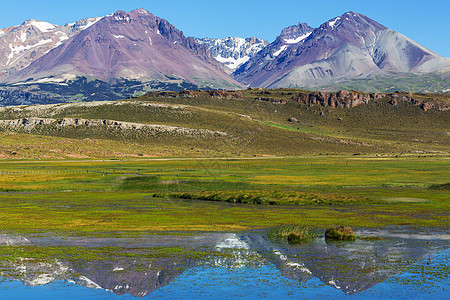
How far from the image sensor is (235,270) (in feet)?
86.8

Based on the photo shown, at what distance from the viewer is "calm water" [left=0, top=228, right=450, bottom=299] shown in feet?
75.1

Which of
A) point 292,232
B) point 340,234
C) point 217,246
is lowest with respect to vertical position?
point 217,246

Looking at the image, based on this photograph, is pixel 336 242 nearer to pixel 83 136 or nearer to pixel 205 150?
pixel 205 150

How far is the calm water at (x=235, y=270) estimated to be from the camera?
22.9m

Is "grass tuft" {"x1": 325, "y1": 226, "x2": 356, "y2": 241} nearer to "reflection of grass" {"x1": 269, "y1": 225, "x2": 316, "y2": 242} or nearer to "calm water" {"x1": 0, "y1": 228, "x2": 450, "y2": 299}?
"calm water" {"x1": 0, "y1": 228, "x2": 450, "y2": 299}

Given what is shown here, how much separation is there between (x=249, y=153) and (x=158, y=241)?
150562mm

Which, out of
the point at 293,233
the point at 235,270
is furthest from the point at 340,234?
the point at 235,270

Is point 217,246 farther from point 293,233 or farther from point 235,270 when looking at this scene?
point 235,270

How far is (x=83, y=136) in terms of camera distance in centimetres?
19812

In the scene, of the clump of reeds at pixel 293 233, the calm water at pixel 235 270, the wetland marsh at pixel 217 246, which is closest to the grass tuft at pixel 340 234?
the wetland marsh at pixel 217 246

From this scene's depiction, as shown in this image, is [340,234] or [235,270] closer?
[235,270]

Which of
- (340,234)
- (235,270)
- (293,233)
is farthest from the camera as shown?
(293,233)

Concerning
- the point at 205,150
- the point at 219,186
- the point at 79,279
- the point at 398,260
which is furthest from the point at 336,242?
the point at 205,150

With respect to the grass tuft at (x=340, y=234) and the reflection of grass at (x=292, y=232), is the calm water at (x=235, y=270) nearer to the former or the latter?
the grass tuft at (x=340, y=234)
